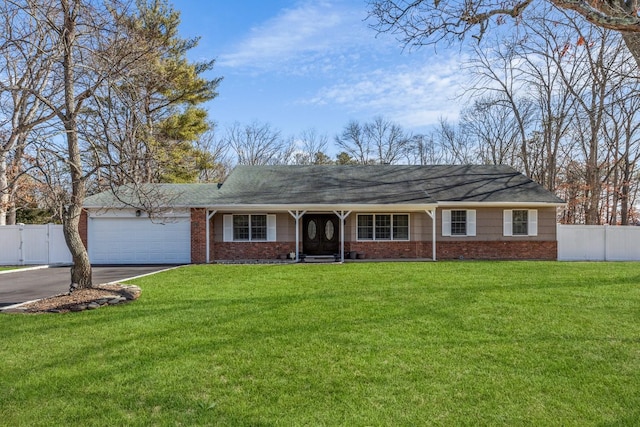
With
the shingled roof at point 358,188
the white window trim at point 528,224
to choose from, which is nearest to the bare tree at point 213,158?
the shingled roof at point 358,188

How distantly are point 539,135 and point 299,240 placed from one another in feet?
67.9

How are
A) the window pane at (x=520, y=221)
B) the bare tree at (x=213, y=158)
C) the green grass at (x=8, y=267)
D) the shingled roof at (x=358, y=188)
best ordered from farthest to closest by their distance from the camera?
1. the bare tree at (x=213, y=158)
2. the window pane at (x=520, y=221)
3. the shingled roof at (x=358, y=188)
4. the green grass at (x=8, y=267)

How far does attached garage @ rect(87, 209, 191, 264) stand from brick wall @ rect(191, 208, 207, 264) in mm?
254

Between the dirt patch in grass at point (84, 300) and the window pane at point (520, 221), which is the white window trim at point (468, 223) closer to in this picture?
the window pane at point (520, 221)

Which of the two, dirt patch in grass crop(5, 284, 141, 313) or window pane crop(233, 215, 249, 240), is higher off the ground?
window pane crop(233, 215, 249, 240)

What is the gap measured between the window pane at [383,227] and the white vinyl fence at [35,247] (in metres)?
12.5

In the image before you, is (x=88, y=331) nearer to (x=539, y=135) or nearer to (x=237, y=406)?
(x=237, y=406)

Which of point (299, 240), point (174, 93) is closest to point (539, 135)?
point (299, 240)

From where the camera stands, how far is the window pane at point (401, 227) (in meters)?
16.2

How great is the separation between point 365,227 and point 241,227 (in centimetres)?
517

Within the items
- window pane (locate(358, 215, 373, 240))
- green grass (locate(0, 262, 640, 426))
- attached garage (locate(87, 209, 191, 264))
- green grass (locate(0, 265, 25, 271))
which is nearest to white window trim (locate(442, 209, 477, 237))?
window pane (locate(358, 215, 373, 240))

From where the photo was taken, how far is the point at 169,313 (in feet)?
22.1

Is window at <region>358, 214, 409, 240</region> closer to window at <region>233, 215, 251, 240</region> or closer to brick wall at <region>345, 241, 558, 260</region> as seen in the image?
brick wall at <region>345, 241, 558, 260</region>

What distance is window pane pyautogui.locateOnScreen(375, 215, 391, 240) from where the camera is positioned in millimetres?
16188
